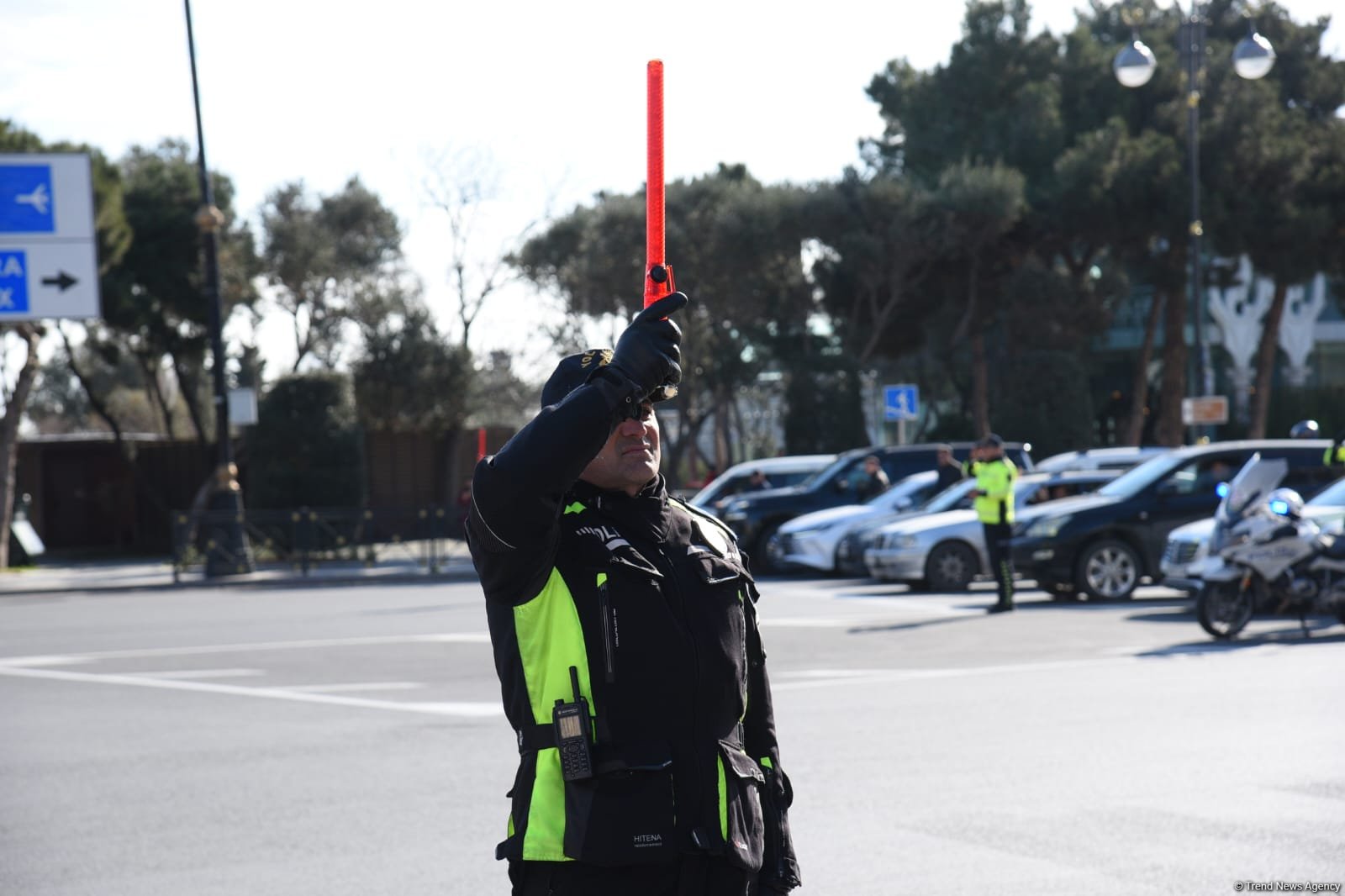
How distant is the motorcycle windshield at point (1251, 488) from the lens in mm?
13367

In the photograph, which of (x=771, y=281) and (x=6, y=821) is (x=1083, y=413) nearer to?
(x=771, y=281)

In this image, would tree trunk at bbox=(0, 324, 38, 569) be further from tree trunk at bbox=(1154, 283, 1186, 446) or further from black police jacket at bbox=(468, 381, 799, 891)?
black police jacket at bbox=(468, 381, 799, 891)

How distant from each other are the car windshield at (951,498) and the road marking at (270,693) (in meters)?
10.4

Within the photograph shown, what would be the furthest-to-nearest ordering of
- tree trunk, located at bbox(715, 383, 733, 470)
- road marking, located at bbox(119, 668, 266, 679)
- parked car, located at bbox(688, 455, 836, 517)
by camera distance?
1. tree trunk, located at bbox(715, 383, 733, 470)
2. parked car, located at bbox(688, 455, 836, 517)
3. road marking, located at bbox(119, 668, 266, 679)

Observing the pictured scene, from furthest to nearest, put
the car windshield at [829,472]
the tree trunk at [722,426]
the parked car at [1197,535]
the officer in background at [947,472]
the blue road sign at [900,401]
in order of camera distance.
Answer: the tree trunk at [722,426] → the blue road sign at [900,401] → the car windshield at [829,472] → the officer in background at [947,472] → the parked car at [1197,535]

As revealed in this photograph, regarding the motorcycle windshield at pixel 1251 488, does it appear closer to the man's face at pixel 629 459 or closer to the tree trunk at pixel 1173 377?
the man's face at pixel 629 459

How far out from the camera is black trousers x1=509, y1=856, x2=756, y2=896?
9.53 ft

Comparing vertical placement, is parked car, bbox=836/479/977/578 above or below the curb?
above

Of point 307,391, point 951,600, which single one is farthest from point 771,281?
point 951,600

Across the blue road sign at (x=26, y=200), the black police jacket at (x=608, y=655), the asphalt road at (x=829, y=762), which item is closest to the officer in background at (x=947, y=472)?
the asphalt road at (x=829, y=762)

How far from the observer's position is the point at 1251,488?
13430 mm

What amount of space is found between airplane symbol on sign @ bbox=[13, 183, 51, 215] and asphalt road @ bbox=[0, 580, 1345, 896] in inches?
335

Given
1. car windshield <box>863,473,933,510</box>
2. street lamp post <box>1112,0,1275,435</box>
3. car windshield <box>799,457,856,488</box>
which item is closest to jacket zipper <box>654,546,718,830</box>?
car windshield <box>863,473,933,510</box>

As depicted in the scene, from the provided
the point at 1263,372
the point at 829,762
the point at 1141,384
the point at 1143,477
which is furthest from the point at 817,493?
the point at 1263,372
